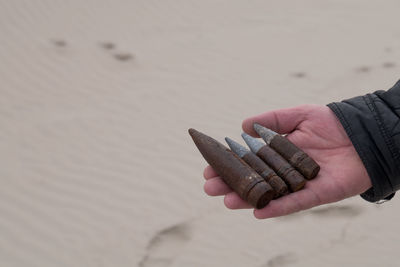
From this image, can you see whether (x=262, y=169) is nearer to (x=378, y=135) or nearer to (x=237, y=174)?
(x=237, y=174)

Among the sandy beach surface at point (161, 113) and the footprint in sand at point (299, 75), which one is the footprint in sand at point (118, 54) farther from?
the footprint in sand at point (299, 75)

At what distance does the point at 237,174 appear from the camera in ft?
13.4

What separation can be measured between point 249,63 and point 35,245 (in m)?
5.27

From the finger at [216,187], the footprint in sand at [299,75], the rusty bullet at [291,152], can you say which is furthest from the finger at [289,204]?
the footprint in sand at [299,75]

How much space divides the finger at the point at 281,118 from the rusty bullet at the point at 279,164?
0.18m

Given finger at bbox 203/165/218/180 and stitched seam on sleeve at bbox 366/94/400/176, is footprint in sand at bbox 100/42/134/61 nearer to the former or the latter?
finger at bbox 203/165/218/180

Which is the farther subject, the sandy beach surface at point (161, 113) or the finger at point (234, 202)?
the sandy beach surface at point (161, 113)

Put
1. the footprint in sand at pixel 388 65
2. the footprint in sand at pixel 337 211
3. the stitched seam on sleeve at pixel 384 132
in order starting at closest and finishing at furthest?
the stitched seam on sleeve at pixel 384 132
the footprint in sand at pixel 337 211
the footprint in sand at pixel 388 65

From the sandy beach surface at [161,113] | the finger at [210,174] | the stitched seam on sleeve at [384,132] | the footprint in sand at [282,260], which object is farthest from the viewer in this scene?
the sandy beach surface at [161,113]

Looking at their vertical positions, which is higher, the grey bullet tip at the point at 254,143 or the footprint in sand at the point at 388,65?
the grey bullet tip at the point at 254,143

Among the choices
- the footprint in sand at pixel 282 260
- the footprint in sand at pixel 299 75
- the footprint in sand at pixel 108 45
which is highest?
the footprint in sand at pixel 108 45

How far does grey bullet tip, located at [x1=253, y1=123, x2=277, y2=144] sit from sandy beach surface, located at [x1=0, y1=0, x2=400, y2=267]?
180 centimetres

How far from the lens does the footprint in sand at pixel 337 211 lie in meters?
6.25

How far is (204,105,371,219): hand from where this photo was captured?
12.9 feet
